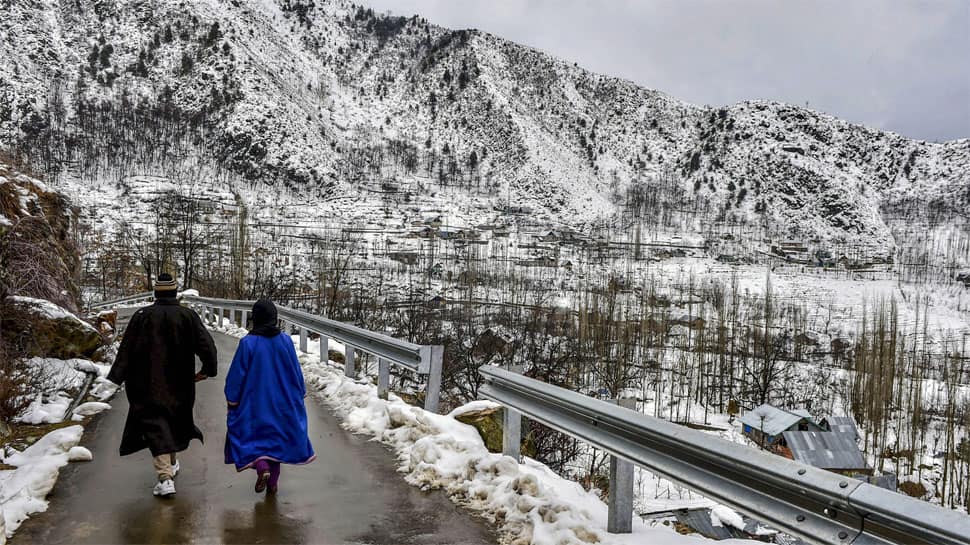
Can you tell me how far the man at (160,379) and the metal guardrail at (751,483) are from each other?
3.16 meters

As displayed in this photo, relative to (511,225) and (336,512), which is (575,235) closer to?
(511,225)

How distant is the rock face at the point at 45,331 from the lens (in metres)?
10.2

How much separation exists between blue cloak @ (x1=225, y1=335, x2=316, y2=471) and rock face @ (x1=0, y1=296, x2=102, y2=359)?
254 inches

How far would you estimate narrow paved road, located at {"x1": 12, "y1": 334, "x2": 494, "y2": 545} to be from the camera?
4.74 m

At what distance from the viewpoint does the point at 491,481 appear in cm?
568

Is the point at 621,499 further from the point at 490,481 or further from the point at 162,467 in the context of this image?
the point at 162,467

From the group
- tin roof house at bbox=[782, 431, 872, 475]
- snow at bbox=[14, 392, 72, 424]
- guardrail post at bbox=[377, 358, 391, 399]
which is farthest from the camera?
tin roof house at bbox=[782, 431, 872, 475]

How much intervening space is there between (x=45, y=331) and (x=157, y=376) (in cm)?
704

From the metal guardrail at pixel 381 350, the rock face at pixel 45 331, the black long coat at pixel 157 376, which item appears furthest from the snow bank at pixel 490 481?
the rock face at pixel 45 331

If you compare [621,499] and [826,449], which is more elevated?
[621,499]

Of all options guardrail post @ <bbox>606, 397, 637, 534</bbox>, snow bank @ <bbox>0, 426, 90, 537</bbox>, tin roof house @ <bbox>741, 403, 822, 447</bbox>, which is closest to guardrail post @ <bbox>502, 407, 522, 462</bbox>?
guardrail post @ <bbox>606, 397, 637, 534</bbox>

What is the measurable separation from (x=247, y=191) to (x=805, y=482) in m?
166

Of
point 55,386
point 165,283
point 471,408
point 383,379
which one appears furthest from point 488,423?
point 55,386

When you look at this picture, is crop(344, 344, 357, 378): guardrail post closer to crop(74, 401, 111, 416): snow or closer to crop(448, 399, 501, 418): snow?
crop(74, 401, 111, 416): snow
